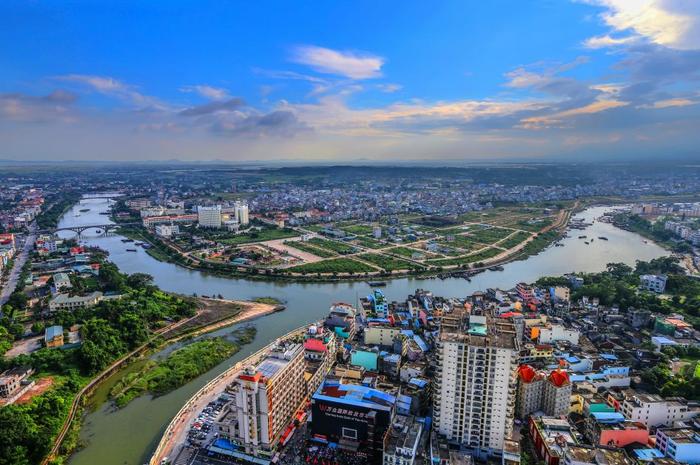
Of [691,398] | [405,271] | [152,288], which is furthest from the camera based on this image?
[405,271]

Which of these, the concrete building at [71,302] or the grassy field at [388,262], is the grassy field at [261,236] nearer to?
the grassy field at [388,262]

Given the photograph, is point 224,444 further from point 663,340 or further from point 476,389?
point 663,340

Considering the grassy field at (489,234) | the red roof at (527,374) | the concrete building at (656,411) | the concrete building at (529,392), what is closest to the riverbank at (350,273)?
the grassy field at (489,234)

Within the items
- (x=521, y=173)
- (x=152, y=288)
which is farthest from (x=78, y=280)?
(x=521, y=173)

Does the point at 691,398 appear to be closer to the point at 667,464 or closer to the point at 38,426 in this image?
the point at 667,464

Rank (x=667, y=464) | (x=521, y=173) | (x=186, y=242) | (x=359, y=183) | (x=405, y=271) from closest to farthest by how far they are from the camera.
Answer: (x=667, y=464), (x=405, y=271), (x=186, y=242), (x=359, y=183), (x=521, y=173)

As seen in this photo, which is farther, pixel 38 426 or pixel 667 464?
pixel 38 426

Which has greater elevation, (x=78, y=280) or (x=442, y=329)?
(x=442, y=329)

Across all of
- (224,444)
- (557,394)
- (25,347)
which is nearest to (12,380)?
(25,347)
